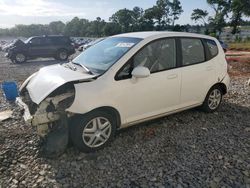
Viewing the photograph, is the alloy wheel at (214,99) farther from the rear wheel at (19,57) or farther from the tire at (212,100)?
the rear wheel at (19,57)

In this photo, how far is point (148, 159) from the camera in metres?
3.75

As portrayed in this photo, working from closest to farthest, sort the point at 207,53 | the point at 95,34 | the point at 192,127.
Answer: the point at 192,127 → the point at 207,53 → the point at 95,34

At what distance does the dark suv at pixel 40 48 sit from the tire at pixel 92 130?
16.3 metres

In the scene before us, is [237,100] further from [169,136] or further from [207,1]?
[207,1]

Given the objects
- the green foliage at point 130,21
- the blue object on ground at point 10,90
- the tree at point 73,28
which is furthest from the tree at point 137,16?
the blue object on ground at point 10,90

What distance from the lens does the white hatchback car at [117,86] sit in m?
3.69

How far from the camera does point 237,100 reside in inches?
258

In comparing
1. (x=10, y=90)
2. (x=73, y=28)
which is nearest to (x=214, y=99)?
(x=10, y=90)

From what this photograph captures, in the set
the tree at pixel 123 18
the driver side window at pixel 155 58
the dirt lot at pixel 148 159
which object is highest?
the tree at pixel 123 18

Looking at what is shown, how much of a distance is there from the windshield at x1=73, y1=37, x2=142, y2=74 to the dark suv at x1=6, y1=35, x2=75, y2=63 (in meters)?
15.1

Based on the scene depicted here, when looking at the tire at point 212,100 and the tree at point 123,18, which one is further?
the tree at point 123,18

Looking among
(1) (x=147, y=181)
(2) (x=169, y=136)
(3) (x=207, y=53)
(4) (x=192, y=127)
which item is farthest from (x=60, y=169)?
(3) (x=207, y=53)

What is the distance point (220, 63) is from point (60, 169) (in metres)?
3.84

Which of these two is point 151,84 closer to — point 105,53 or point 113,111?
point 113,111
